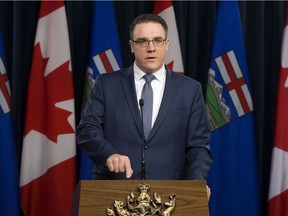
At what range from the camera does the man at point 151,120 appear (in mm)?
2592

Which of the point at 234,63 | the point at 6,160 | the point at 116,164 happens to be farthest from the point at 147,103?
the point at 6,160

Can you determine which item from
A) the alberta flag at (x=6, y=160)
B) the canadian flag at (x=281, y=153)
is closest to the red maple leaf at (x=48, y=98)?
the alberta flag at (x=6, y=160)

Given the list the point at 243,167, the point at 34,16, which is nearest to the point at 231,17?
the point at 243,167

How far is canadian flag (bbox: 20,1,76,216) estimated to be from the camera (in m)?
4.44

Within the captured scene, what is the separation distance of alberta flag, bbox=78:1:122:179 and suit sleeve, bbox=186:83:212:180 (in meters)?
1.84

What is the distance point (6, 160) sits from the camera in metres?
4.41

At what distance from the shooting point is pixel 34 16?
4.64 m

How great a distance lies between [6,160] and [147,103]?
6.84ft

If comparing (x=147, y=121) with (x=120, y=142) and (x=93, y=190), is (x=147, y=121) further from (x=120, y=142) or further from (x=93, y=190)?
(x=93, y=190)

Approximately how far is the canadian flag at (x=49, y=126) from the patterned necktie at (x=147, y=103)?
5.88 ft

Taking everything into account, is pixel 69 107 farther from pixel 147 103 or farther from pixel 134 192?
pixel 134 192

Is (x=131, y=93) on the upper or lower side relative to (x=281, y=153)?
upper

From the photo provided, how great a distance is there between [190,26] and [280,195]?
59.8 inches

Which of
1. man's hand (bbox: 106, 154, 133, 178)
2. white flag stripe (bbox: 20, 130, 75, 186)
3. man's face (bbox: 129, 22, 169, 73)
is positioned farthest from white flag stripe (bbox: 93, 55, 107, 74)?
man's hand (bbox: 106, 154, 133, 178)
